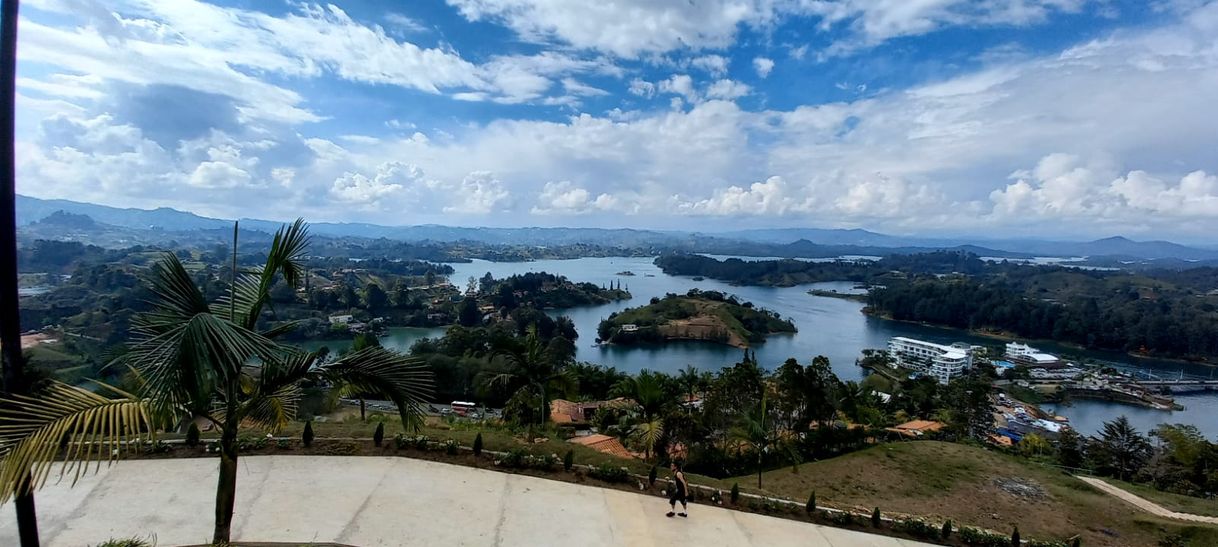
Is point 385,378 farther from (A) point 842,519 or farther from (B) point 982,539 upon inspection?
(B) point 982,539

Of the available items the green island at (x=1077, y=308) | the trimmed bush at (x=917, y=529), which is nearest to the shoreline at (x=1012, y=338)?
the green island at (x=1077, y=308)

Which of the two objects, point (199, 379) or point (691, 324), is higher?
point (199, 379)

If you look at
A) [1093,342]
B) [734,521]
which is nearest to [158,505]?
[734,521]

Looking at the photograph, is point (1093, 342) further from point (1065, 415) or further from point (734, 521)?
point (734, 521)

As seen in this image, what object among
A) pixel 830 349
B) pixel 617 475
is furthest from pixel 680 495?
pixel 830 349

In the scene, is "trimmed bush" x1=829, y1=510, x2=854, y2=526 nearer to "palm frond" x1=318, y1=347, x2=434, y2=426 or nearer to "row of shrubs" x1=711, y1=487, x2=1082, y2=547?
"row of shrubs" x1=711, y1=487, x2=1082, y2=547

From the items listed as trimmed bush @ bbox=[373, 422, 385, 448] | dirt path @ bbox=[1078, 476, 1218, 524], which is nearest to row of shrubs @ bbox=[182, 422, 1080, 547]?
trimmed bush @ bbox=[373, 422, 385, 448]
